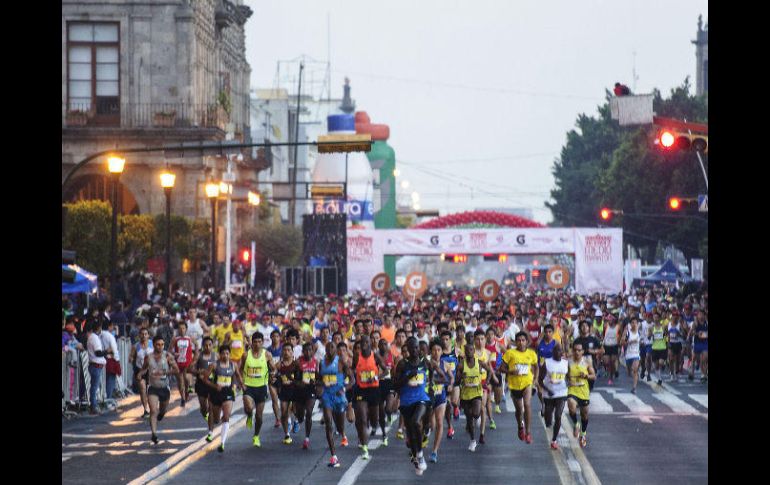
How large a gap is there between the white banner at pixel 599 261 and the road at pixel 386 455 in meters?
32.3

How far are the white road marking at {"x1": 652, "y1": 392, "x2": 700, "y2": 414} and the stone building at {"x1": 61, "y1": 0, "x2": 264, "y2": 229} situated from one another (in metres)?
29.7

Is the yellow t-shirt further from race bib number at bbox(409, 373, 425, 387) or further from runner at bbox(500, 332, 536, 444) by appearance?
race bib number at bbox(409, 373, 425, 387)

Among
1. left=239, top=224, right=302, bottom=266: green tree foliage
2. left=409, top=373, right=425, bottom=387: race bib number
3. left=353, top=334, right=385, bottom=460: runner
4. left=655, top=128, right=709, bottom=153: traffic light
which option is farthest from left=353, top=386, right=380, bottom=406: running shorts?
left=239, top=224, right=302, bottom=266: green tree foliage

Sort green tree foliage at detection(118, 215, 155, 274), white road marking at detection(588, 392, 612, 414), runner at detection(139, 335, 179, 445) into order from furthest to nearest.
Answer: green tree foliage at detection(118, 215, 155, 274), white road marking at detection(588, 392, 612, 414), runner at detection(139, 335, 179, 445)

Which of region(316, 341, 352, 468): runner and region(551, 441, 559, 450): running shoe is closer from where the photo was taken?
region(316, 341, 352, 468): runner

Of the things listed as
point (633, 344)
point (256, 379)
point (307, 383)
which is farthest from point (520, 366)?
point (633, 344)

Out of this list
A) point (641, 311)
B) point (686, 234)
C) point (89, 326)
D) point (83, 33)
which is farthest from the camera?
point (686, 234)

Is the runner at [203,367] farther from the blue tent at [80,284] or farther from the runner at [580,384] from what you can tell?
the blue tent at [80,284]

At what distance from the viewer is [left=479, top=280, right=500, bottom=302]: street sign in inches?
2031

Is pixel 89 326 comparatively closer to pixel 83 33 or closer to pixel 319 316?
pixel 319 316

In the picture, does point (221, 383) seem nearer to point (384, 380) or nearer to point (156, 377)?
point (156, 377)

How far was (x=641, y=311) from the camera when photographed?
42250mm
